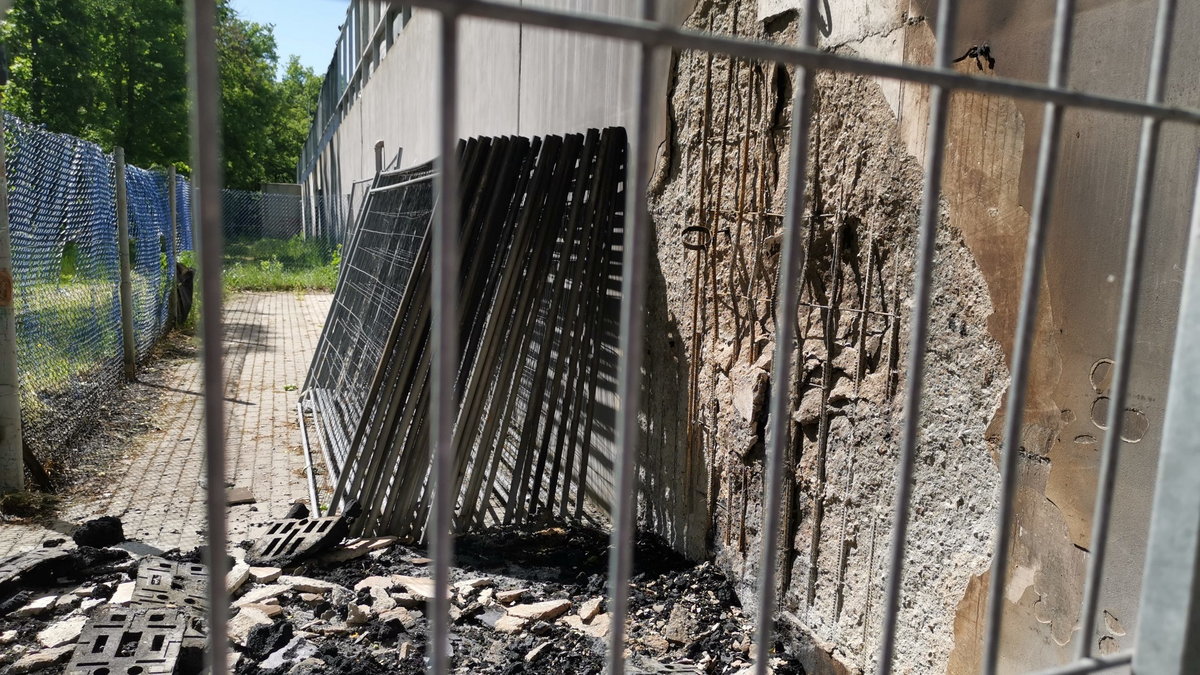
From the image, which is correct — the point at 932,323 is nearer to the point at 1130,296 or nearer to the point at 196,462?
the point at 1130,296

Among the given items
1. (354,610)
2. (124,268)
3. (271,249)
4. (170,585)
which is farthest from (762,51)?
(271,249)

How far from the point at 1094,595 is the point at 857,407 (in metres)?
1.49

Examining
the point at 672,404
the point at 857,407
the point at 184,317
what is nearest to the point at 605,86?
the point at 672,404

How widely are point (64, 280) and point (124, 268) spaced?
5.34 ft

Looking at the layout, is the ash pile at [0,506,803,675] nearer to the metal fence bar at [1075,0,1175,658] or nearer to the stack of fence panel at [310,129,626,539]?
the stack of fence panel at [310,129,626,539]

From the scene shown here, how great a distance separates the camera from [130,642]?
10.3 ft

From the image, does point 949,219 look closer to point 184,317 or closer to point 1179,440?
point 1179,440

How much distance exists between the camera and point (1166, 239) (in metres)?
1.97

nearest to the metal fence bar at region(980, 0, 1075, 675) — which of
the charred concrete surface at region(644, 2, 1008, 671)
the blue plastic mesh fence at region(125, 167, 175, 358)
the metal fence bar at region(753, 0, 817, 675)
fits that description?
the metal fence bar at region(753, 0, 817, 675)

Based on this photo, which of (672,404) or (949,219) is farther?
(672,404)

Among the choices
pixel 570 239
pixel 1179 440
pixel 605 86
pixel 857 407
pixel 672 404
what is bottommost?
pixel 672 404

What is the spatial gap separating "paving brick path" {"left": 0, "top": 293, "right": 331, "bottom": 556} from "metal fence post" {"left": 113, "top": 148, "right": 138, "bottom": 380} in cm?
48

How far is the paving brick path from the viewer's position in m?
4.71

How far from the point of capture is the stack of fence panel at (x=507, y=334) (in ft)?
14.5
